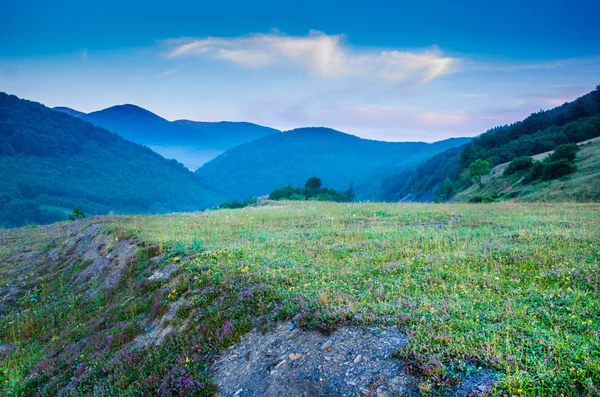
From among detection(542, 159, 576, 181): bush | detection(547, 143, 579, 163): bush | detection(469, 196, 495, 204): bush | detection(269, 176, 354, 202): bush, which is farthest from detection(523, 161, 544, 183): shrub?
detection(269, 176, 354, 202): bush

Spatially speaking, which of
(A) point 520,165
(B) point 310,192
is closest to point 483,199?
(A) point 520,165

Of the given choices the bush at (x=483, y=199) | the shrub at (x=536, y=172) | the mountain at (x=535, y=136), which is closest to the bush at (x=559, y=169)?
the shrub at (x=536, y=172)

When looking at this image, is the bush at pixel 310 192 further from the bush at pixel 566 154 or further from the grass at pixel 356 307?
the grass at pixel 356 307

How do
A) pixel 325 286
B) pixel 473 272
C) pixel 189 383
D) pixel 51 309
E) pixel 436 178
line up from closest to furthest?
pixel 189 383 < pixel 325 286 < pixel 473 272 < pixel 51 309 < pixel 436 178

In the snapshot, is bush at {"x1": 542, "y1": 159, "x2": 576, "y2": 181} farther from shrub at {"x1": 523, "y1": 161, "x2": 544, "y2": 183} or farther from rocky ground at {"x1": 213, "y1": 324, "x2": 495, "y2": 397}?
rocky ground at {"x1": 213, "y1": 324, "x2": 495, "y2": 397}

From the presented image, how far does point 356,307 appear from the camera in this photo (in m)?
7.23

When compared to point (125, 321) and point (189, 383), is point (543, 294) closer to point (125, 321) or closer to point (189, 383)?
point (189, 383)

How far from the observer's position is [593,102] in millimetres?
103250

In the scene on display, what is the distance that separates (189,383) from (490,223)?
17029 mm

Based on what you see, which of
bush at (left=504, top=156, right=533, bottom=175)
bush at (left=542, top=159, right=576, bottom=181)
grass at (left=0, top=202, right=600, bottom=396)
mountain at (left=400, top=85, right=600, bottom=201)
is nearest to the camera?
grass at (left=0, top=202, right=600, bottom=396)

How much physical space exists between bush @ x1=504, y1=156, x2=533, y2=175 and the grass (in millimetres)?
52917

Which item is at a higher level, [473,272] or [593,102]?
[593,102]

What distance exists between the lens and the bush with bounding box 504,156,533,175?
59812 mm

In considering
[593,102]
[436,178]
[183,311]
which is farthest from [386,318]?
[436,178]
